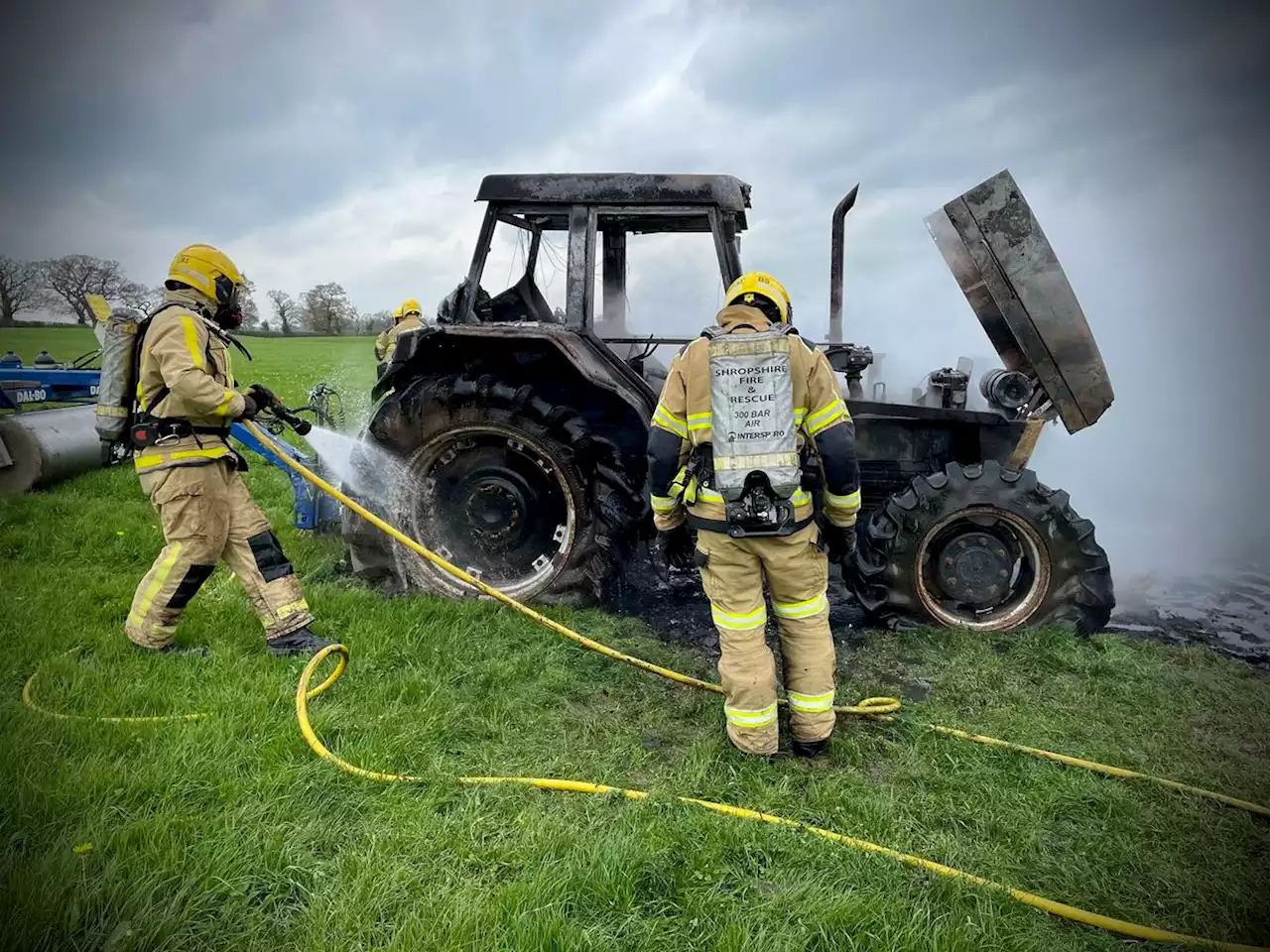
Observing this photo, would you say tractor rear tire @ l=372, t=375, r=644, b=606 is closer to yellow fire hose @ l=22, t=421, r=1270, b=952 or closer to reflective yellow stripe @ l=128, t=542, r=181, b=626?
yellow fire hose @ l=22, t=421, r=1270, b=952

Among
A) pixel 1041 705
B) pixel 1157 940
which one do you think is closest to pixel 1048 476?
pixel 1041 705

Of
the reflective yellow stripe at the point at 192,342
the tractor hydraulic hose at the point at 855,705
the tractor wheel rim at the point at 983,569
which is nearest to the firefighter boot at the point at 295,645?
the tractor hydraulic hose at the point at 855,705

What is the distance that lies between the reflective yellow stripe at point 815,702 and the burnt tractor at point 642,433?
124 cm

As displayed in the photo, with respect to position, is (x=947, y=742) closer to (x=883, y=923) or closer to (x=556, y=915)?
(x=883, y=923)

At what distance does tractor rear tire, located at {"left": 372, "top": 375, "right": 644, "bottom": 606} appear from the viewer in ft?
13.1

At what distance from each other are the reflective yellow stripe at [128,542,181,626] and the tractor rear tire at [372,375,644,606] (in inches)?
46.9

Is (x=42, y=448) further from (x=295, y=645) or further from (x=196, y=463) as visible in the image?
(x=295, y=645)

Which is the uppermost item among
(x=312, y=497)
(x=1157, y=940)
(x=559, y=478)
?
(x=559, y=478)

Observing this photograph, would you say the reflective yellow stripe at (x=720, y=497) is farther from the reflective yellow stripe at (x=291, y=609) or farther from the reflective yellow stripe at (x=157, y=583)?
the reflective yellow stripe at (x=157, y=583)

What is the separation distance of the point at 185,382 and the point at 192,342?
0.20 metres

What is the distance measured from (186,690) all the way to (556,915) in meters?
2.03

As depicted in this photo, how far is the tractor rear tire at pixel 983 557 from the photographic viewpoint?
3785mm

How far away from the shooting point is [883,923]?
6.18ft

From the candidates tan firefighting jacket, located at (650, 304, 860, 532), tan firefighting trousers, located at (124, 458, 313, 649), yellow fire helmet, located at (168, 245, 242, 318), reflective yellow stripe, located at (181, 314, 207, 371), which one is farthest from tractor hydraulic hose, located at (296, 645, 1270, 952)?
yellow fire helmet, located at (168, 245, 242, 318)
